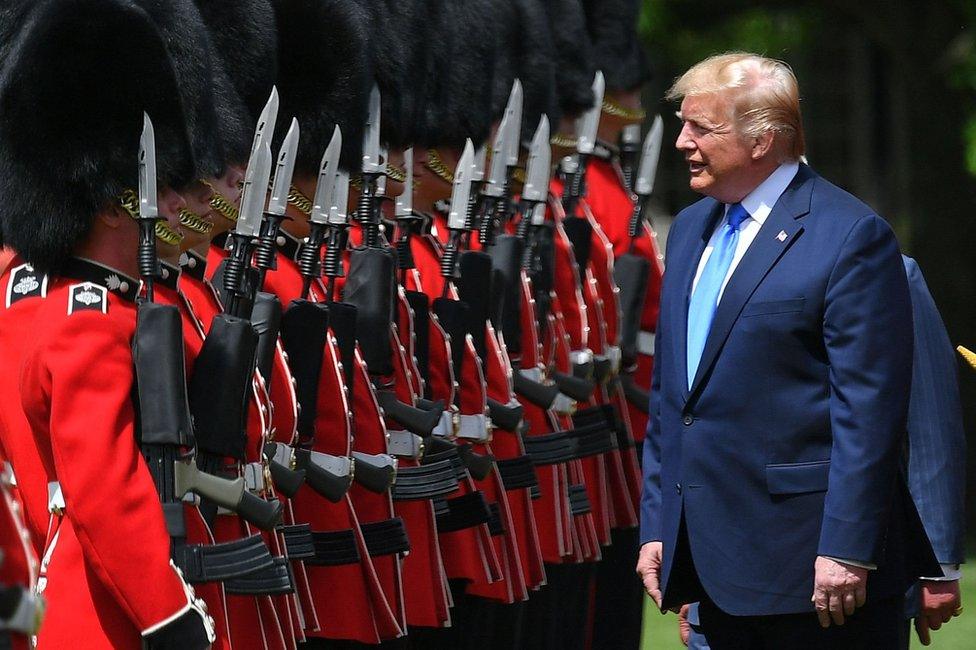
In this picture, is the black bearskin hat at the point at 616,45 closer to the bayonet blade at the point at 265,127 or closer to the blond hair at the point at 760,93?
the blond hair at the point at 760,93

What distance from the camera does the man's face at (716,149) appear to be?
3785mm

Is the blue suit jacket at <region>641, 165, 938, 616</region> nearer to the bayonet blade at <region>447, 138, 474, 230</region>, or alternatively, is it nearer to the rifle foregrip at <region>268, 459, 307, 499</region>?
the rifle foregrip at <region>268, 459, 307, 499</region>

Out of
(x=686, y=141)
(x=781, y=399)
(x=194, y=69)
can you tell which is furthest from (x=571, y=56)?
(x=781, y=399)

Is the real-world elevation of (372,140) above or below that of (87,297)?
above

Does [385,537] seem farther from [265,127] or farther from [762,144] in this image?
[762,144]

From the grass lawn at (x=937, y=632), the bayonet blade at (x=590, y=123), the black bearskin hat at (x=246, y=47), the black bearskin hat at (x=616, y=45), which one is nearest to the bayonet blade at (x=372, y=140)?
the black bearskin hat at (x=246, y=47)

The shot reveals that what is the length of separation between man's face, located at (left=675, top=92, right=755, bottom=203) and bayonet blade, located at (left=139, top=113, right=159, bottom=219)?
106cm

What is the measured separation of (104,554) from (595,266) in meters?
3.40

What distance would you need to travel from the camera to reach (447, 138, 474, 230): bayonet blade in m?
4.94

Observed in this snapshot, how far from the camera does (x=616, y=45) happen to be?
6.99m

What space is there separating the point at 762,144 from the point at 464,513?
4.86 feet

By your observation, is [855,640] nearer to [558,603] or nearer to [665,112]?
[558,603]

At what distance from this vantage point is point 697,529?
12.4 ft

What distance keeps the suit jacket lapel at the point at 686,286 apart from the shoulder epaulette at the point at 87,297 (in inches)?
46.2
